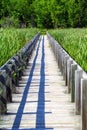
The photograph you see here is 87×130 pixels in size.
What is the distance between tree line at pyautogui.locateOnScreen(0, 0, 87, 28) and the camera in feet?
310

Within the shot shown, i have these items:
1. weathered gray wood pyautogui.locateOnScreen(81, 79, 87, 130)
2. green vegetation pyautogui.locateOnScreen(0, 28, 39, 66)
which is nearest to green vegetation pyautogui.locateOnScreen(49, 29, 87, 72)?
green vegetation pyautogui.locateOnScreen(0, 28, 39, 66)

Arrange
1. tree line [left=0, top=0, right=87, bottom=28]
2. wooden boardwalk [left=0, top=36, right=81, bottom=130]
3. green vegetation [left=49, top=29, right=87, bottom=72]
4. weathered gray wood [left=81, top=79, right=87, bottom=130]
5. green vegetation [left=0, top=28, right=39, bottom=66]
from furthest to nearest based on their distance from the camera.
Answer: tree line [left=0, top=0, right=87, bottom=28], green vegetation [left=0, top=28, right=39, bottom=66], green vegetation [left=49, top=29, right=87, bottom=72], wooden boardwalk [left=0, top=36, right=81, bottom=130], weathered gray wood [left=81, top=79, right=87, bottom=130]

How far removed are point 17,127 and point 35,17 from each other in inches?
4349

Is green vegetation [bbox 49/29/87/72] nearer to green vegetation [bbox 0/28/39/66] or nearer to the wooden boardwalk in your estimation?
the wooden boardwalk

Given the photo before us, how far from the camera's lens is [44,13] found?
108m

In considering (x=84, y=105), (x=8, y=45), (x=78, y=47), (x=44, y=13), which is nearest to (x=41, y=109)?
(x=84, y=105)

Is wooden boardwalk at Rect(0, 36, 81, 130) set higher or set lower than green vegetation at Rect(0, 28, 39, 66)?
lower

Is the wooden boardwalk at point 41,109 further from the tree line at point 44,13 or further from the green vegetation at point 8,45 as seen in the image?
the tree line at point 44,13

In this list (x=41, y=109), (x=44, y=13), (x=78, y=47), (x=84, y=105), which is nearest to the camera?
(x=84, y=105)

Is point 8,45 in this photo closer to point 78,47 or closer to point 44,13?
point 78,47

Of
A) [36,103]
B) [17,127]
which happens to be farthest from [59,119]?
[36,103]

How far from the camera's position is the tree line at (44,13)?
94.6 metres

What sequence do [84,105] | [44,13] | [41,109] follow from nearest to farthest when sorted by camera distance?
1. [84,105]
2. [41,109]
3. [44,13]

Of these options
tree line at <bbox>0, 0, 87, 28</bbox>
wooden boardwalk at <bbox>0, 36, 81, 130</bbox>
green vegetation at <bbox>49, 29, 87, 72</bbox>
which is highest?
green vegetation at <bbox>49, 29, 87, 72</bbox>
